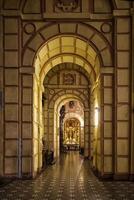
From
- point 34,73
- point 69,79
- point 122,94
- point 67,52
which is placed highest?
point 67,52

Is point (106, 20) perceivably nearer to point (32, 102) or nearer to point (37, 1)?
point (37, 1)

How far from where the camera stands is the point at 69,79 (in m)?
21.8

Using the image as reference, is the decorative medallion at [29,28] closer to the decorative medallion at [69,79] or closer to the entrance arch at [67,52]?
the entrance arch at [67,52]

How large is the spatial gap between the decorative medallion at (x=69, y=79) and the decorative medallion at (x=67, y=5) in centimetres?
953

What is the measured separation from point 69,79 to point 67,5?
31.9 feet

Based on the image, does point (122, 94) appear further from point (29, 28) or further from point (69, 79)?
point (69, 79)

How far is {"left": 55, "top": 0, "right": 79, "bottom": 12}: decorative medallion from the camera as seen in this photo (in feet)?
40.1

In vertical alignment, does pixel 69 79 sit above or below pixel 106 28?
below

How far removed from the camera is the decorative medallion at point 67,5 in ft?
40.1

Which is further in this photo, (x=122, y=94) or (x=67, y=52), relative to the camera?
(x=67, y=52)

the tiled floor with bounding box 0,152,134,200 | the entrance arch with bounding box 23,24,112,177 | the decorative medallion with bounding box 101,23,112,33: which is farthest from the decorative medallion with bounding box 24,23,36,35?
the tiled floor with bounding box 0,152,134,200

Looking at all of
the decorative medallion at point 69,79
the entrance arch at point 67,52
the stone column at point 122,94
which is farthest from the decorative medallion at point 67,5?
A: the decorative medallion at point 69,79

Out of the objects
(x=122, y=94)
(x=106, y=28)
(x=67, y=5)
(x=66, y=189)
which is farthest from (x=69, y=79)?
(x=66, y=189)

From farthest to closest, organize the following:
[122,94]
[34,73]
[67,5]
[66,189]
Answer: [34,73]
[67,5]
[122,94]
[66,189]
